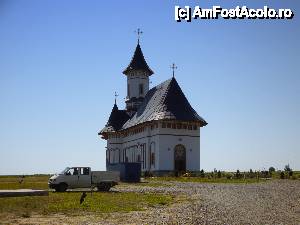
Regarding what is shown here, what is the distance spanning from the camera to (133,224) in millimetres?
13289

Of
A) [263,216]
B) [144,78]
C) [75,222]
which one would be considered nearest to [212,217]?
[263,216]

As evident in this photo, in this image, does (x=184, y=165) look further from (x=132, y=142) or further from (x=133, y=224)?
(x=133, y=224)

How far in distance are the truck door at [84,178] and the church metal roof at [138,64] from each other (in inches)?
1838

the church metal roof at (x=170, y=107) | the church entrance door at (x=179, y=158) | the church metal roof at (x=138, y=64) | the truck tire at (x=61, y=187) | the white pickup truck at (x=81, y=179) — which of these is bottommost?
the truck tire at (x=61, y=187)

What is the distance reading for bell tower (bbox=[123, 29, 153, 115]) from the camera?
242ft

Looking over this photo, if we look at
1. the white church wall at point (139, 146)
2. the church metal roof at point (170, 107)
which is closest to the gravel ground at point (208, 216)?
the church metal roof at point (170, 107)

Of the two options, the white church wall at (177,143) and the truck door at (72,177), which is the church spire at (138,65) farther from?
the truck door at (72,177)

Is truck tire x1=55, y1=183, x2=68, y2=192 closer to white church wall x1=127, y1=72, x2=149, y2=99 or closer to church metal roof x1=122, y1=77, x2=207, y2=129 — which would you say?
church metal roof x1=122, y1=77, x2=207, y2=129

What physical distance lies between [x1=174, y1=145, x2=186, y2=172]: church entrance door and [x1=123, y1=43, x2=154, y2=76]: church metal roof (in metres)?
23.4

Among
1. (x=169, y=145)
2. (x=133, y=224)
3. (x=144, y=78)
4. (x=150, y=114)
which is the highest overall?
(x=144, y=78)

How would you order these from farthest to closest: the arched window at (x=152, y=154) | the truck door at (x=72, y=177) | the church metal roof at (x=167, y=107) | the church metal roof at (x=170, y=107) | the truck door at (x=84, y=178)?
the arched window at (x=152, y=154) < the church metal roof at (x=167, y=107) < the church metal roof at (x=170, y=107) < the truck door at (x=84, y=178) < the truck door at (x=72, y=177)

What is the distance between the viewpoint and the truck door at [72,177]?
2739cm

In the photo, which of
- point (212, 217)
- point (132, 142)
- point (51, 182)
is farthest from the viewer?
point (132, 142)

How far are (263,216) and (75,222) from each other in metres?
6.27
